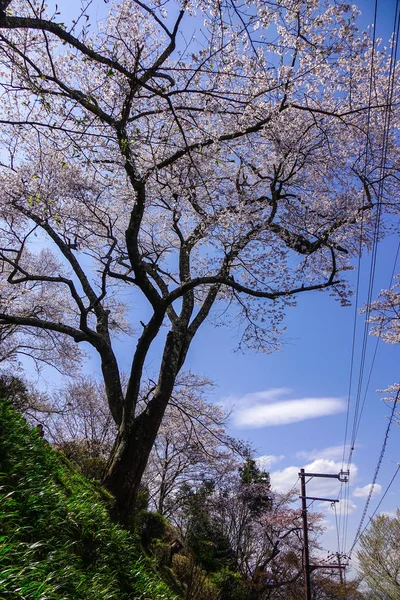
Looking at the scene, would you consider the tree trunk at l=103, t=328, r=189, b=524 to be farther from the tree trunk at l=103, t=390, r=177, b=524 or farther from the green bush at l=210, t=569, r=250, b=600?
the green bush at l=210, t=569, r=250, b=600

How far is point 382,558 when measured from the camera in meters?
20.6

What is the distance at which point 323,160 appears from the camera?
348 inches

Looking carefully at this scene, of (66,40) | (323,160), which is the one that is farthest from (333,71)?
(66,40)

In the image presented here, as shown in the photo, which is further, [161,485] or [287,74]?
[161,485]

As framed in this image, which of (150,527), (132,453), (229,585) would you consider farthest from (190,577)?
(132,453)

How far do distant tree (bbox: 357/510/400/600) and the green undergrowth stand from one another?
20037 millimetres

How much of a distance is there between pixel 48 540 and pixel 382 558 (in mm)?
22571

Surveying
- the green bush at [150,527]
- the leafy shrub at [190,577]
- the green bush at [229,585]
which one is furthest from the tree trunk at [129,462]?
the green bush at [229,585]

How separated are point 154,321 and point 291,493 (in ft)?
52.7

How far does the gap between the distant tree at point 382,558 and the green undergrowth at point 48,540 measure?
20.0 m

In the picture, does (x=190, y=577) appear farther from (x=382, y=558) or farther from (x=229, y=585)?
(x=382, y=558)

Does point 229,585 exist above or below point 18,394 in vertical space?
below

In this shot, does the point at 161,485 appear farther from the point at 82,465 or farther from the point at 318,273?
the point at 318,273

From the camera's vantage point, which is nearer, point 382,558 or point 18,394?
point 18,394
